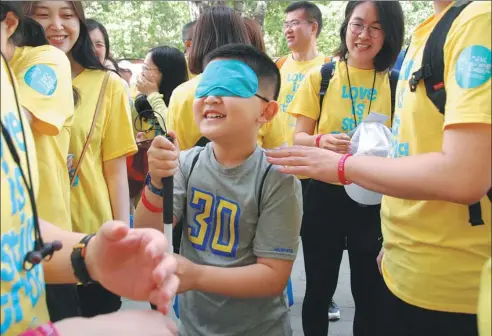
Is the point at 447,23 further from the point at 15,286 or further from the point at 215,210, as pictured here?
the point at 15,286

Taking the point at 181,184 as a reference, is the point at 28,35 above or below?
above

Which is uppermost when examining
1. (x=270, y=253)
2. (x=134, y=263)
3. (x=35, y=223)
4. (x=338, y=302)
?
(x=35, y=223)

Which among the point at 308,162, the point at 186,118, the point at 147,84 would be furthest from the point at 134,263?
the point at 147,84

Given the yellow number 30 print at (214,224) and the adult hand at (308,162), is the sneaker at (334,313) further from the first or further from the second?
the adult hand at (308,162)

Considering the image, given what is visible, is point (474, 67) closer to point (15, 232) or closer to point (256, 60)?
point (256, 60)

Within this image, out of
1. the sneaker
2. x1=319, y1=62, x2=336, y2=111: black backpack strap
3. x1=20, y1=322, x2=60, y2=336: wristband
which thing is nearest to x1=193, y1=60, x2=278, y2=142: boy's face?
x1=20, y1=322, x2=60, y2=336: wristband

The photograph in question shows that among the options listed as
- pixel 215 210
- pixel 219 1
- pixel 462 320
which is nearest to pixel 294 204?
pixel 215 210

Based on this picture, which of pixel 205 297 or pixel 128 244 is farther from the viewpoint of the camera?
pixel 205 297

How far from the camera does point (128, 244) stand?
1.07 metres

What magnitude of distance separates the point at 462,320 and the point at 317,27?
3.65 m

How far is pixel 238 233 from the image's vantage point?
1745mm

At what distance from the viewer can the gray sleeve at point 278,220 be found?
5.54 feet

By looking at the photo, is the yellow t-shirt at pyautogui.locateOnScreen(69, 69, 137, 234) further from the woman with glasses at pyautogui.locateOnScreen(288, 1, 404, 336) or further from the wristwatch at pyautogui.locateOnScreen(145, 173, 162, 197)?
the woman with glasses at pyautogui.locateOnScreen(288, 1, 404, 336)

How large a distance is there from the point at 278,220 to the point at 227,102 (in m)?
0.45
